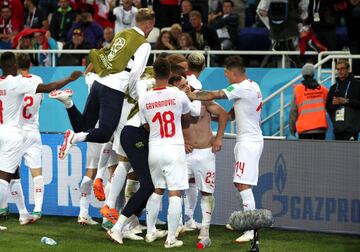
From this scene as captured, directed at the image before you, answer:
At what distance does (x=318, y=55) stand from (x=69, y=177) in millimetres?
5416

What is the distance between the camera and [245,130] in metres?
13.3

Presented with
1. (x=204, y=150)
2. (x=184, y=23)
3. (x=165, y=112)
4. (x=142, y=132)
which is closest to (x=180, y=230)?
(x=204, y=150)

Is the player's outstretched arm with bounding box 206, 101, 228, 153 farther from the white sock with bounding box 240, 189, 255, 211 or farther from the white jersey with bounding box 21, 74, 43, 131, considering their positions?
the white jersey with bounding box 21, 74, 43, 131

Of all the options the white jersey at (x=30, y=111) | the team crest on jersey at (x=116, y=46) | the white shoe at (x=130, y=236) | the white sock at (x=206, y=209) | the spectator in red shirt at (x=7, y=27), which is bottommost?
the white shoe at (x=130, y=236)

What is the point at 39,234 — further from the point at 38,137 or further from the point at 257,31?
the point at 257,31

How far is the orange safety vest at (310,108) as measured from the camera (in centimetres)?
1711

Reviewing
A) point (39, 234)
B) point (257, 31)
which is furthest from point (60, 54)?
point (39, 234)

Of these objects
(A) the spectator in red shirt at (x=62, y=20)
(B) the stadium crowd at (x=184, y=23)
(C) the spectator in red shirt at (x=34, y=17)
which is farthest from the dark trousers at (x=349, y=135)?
(C) the spectator in red shirt at (x=34, y=17)

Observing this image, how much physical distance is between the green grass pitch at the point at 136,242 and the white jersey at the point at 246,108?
1.37m

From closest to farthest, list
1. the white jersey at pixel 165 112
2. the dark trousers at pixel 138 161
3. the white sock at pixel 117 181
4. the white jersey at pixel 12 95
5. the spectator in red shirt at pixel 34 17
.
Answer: the white jersey at pixel 165 112 → the dark trousers at pixel 138 161 → the white sock at pixel 117 181 → the white jersey at pixel 12 95 → the spectator in red shirt at pixel 34 17

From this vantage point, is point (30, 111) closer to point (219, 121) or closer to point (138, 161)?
point (138, 161)

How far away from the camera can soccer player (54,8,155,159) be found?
43.8 ft

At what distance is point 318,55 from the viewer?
60.4ft

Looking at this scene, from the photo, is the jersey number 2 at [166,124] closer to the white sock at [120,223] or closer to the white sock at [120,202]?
the white sock at [120,223]
